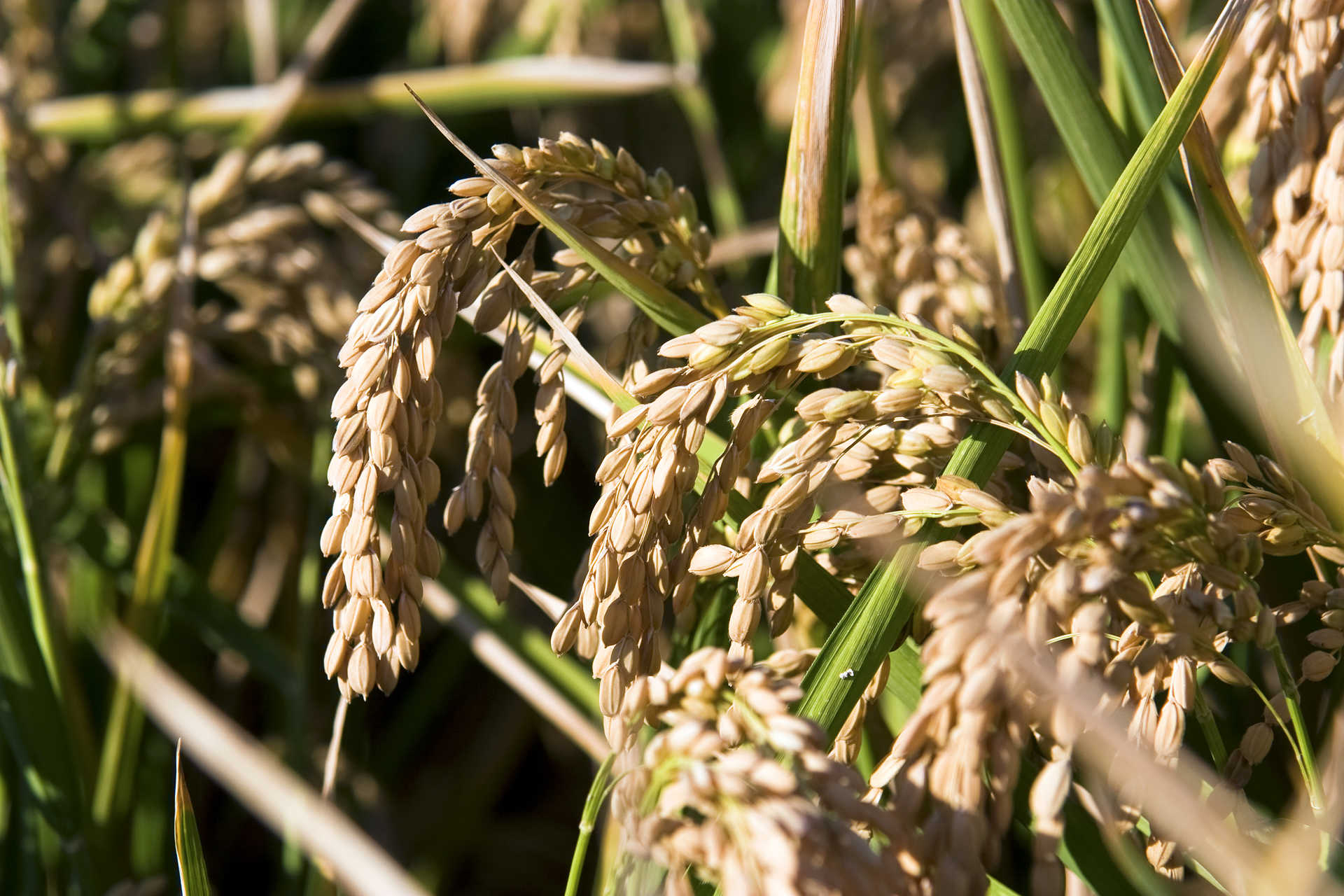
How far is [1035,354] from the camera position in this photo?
0.90 metres

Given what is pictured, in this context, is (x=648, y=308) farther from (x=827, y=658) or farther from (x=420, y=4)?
(x=420, y=4)

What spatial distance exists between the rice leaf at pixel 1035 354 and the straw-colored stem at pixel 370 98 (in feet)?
4.18

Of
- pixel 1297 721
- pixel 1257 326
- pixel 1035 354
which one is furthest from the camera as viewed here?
pixel 1257 326

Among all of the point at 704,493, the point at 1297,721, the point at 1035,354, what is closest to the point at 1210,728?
the point at 1297,721

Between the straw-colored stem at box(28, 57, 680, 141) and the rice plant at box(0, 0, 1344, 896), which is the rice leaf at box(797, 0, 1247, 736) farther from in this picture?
the straw-colored stem at box(28, 57, 680, 141)

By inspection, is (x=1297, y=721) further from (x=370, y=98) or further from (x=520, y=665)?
(x=370, y=98)

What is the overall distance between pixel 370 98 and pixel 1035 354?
1629mm

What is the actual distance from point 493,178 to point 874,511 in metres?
0.44

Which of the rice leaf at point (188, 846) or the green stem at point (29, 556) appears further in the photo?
the green stem at point (29, 556)

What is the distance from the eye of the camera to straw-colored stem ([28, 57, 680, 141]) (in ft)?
6.67

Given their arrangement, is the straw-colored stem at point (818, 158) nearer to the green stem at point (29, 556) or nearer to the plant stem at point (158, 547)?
the green stem at point (29, 556)

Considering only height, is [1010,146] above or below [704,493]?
above

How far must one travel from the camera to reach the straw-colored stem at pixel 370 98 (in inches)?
80.0

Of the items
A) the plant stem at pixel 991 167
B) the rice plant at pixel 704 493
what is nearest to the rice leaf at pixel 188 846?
the rice plant at pixel 704 493
